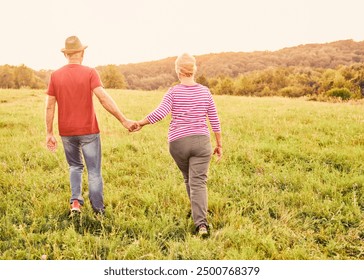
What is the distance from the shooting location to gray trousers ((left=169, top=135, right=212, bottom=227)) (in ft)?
13.4

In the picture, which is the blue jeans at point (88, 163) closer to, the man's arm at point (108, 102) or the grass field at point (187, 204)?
the grass field at point (187, 204)

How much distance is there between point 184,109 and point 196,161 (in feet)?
2.08

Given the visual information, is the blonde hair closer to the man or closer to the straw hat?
the man

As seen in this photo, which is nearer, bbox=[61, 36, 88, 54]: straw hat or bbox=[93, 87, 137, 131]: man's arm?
bbox=[61, 36, 88, 54]: straw hat

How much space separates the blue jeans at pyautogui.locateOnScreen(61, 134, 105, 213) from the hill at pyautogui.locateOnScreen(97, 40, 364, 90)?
81.2 metres

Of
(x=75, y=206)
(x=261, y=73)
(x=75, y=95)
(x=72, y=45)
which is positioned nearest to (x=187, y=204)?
(x=75, y=206)

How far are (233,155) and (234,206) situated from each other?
2.45 metres

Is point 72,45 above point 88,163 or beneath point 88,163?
above

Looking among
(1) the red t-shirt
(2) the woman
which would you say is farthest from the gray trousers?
(1) the red t-shirt

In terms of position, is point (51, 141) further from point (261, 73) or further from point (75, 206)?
point (261, 73)

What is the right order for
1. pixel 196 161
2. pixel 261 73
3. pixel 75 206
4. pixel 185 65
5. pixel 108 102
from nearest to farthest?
1. pixel 185 65
2. pixel 196 161
3. pixel 108 102
4. pixel 75 206
5. pixel 261 73

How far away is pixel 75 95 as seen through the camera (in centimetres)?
434

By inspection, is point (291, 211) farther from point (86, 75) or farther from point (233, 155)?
point (86, 75)

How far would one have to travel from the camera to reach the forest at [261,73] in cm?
6269
